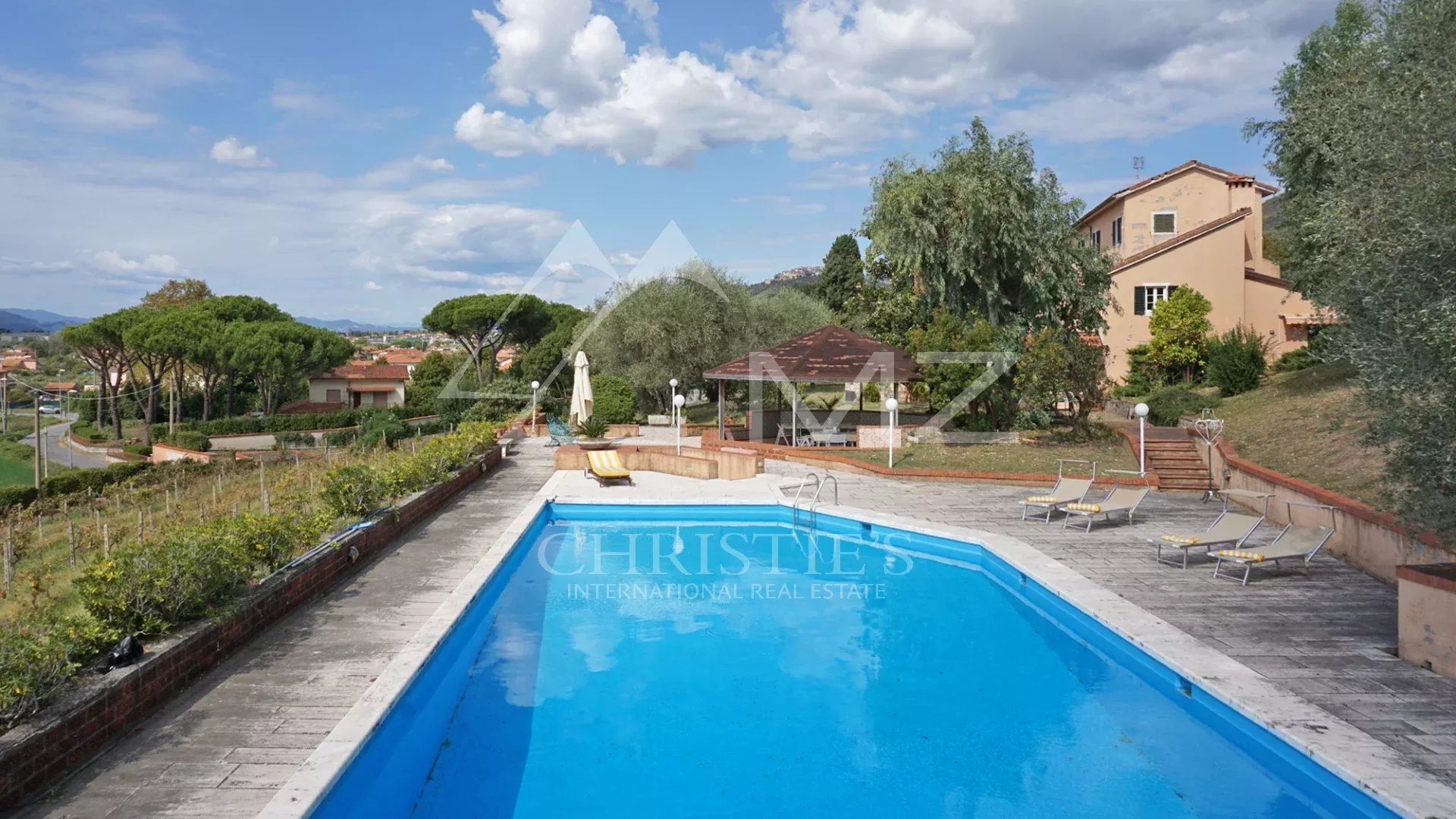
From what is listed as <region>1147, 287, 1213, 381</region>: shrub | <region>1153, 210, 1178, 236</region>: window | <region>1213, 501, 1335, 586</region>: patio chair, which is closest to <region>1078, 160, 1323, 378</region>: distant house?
<region>1147, 287, 1213, 381</region>: shrub

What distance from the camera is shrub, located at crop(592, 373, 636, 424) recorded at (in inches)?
1049

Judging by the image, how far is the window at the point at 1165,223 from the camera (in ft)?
110

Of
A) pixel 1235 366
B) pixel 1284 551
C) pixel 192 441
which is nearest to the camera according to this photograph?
pixel 1284 551

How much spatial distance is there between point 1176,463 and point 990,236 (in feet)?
27.3

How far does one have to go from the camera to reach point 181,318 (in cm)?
4522

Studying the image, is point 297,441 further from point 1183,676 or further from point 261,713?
point 1183,676

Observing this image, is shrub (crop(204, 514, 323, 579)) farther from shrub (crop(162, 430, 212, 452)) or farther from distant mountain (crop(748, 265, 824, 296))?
shrub (crop(162, 430, 212, 452))

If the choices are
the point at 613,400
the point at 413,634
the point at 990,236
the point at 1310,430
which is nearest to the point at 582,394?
the point at 613,400

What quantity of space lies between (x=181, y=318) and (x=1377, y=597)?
51.4m

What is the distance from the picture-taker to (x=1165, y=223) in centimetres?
3359

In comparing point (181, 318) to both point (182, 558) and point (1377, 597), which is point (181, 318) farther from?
point (1377, 597)

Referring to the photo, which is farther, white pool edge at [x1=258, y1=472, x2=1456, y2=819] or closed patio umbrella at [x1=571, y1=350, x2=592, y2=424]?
closed patio umbrella at [x1=571, y1=350, x2=592, y2=424]

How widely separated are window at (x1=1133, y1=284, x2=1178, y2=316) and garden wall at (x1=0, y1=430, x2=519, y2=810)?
27248 mm

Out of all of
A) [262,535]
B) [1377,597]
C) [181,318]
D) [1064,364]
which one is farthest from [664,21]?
[181,318]
